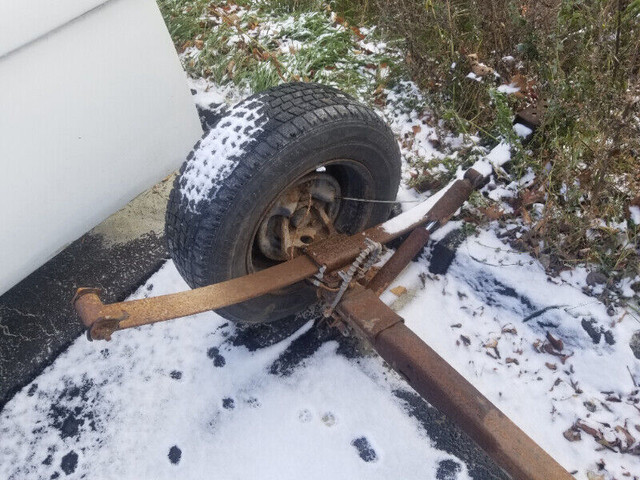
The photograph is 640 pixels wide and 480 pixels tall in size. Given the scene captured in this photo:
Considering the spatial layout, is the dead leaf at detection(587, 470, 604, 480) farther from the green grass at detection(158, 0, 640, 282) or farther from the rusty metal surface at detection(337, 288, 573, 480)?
the green grass at detection(158, 0, 640, 282)

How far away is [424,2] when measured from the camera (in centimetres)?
325

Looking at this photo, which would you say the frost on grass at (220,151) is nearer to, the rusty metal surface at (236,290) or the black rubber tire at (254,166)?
the black rubber tire at (254,166)

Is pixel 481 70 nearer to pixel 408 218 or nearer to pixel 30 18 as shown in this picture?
pixel 408 218

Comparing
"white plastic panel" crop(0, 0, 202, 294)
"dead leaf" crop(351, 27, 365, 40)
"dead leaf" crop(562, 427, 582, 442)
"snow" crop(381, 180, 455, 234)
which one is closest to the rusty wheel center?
"snow" crop(381, 180, 455, 234)

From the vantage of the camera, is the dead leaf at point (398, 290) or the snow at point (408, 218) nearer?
the snow at point (408, 218)

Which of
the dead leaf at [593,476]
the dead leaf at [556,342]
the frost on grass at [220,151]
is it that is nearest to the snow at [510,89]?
the dead leaf at [556,342]

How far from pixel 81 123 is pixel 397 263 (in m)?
1.27

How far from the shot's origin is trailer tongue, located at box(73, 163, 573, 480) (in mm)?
1465

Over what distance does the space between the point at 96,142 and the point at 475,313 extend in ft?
5.39

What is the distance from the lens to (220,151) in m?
1.80

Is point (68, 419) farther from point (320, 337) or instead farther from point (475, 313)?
point (475, 313)

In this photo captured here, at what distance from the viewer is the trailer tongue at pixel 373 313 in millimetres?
1465

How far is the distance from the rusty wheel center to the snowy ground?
41 cm

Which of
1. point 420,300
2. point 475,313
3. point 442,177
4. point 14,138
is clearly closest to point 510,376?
point 475,313
